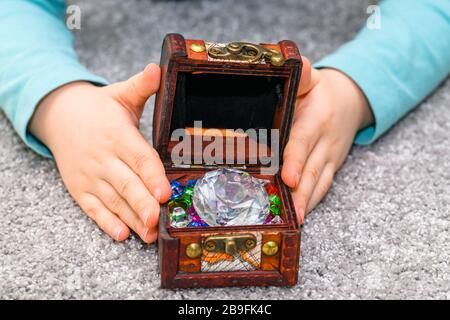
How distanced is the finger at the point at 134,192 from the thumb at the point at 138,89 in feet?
0.24

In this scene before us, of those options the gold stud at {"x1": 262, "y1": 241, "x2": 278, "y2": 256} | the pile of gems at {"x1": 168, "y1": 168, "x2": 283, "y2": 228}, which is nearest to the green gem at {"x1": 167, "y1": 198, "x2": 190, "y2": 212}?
the pile of gems at {"x1": 168, "y1": 168, "x2": 283, "y2": 228}

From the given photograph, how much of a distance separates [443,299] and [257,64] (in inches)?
11.2

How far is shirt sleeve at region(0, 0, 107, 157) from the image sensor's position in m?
0.85

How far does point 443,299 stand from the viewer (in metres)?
0.68

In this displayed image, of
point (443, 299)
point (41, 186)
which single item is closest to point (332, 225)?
point (443, 299)

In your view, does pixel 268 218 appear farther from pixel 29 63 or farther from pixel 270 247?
pixel 29 63

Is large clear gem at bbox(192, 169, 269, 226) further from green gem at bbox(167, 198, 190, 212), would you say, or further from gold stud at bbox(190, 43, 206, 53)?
gold stud at bbox(190, 43, 206, 53)

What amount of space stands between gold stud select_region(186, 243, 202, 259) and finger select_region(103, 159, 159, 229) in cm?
6

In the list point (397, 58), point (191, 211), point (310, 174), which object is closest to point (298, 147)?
point (310, 174)

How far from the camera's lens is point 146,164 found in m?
0.71

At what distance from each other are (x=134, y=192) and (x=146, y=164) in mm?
30

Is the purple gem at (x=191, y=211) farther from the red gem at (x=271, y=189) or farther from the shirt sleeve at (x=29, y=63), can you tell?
the shirt sleeve at (x=29, y=63)

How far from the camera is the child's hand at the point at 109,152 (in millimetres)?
706

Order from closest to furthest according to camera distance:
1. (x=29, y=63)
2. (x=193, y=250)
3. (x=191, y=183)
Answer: (x=193, y=250), (x=191, y=183), (x=29, y=63)
